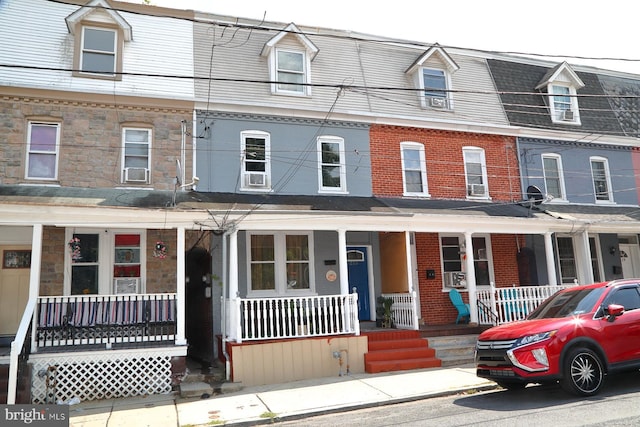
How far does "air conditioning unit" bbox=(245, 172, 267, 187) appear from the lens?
13.4 metres

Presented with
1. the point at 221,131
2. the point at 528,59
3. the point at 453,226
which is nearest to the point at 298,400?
the point at 453,226

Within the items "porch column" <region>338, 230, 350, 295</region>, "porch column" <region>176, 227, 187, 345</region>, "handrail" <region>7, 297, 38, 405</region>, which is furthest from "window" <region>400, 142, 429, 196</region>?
"handrail" <region>7, 297, 38, 405</region>

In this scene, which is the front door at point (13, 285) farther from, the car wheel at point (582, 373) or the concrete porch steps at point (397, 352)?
the car wheel at point (582, 373)

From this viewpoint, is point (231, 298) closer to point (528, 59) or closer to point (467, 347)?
point (467, 347)

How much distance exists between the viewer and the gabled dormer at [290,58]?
1459 centimetres

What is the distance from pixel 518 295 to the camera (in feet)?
45.7

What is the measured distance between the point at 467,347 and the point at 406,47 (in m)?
9.89

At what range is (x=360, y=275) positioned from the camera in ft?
47.4

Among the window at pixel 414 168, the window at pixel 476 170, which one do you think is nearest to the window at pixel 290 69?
the window at pixel 414 168

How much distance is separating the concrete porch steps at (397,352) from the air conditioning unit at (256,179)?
4.71 m

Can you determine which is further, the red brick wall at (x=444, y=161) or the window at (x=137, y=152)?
the red brick wall at (x=444, y=161)

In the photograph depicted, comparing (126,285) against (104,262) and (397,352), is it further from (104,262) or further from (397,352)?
(397,352)

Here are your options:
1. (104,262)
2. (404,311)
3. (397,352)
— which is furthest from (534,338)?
(104,262)

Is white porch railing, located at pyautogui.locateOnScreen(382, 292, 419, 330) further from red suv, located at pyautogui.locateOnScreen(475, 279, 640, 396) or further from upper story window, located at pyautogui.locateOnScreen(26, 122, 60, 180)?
upper story window, located at pyautogui.locateOnScreen(26, 122, 60, 180)
